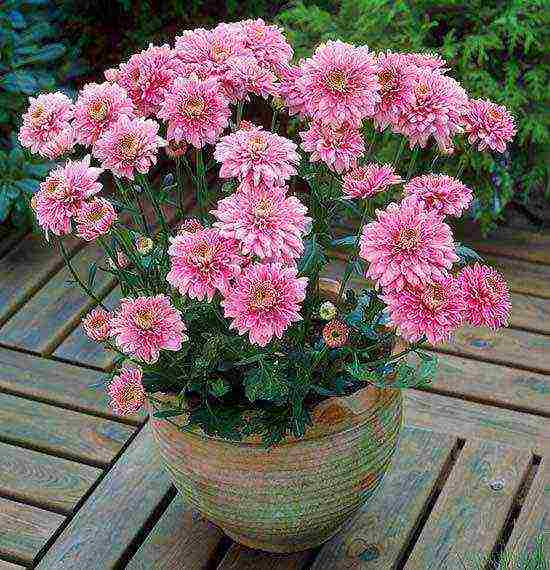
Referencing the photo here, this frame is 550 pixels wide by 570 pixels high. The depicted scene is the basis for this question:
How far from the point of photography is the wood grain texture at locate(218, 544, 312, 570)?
1.57 m

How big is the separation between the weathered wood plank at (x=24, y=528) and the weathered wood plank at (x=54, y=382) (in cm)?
26

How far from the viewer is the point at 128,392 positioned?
129cm

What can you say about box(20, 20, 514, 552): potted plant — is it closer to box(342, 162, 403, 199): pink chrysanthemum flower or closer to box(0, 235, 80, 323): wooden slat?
box(342, 162, 403, 199): pink chrysanthemum flower

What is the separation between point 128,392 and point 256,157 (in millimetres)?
370

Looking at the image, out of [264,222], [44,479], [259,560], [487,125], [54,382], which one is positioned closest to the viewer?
[264,222]

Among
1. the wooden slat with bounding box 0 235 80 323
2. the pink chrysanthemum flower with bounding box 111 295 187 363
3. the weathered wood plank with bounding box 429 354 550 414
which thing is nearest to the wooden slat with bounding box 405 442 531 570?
the weathered wood plank with bounding box 429 354 550 414

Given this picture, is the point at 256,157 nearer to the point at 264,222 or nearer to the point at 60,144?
the point at 264,222

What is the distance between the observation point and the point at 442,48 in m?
2.28

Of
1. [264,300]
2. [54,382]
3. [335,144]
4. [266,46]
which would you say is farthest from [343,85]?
[54,382]

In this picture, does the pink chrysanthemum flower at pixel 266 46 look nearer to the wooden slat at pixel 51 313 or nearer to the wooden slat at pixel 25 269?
the wooden slat at pixel 51 313

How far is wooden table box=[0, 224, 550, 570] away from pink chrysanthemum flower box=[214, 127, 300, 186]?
0.72 metres

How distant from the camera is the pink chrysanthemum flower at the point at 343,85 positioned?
1.18 meters

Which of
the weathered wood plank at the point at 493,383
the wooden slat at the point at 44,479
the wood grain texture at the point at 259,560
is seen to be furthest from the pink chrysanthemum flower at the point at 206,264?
the weathered wood plank at the point at 493,383

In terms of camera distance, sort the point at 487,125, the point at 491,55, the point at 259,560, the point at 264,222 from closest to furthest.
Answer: the point at 264,222 → the point at 487,125 → the point at 259,560 → the point at 491,55
